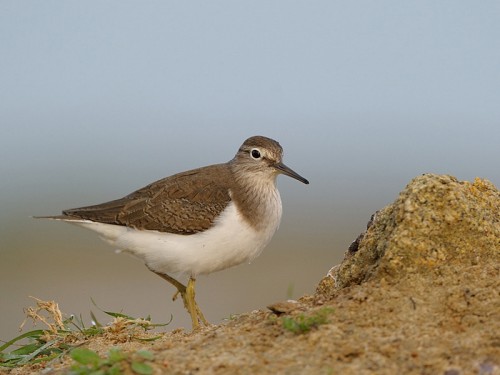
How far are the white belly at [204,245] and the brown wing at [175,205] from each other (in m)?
0.09

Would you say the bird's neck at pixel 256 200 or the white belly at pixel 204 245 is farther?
the bird's neck at pixel 256 200

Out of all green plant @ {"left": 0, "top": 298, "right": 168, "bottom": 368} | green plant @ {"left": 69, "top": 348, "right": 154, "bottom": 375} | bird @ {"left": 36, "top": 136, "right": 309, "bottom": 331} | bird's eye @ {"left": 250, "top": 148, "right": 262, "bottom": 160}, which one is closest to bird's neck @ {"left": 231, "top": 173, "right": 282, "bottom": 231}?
bird @ {"left": 36, "top": 136, "right": 309, "bottom": 331}

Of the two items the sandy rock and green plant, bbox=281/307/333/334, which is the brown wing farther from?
green plant, bbox=281/307/333/334

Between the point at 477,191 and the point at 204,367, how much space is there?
2994 mm

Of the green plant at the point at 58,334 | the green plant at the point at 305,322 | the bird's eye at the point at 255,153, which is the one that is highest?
the bird's eye at the point at 255,153

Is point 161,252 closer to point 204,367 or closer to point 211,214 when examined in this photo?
point 211,214

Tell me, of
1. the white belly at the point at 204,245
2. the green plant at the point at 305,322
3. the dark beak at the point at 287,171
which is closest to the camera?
the green plant at the point at 305,322

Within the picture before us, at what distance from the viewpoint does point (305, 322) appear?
5070 mm

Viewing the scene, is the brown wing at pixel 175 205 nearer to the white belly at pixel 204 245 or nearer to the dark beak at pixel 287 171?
the white belly at pixel 204 245

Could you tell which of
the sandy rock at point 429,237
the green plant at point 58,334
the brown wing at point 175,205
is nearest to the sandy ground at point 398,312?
the sandy rock at point 429,237

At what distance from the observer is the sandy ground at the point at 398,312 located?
4.61 meters

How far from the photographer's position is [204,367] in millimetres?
4730

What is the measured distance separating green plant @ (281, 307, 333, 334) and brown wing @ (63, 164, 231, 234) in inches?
130

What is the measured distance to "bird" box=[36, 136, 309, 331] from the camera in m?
8.34
